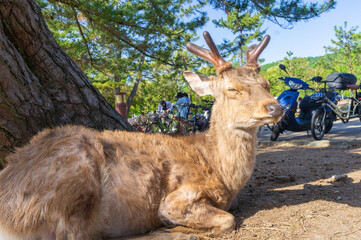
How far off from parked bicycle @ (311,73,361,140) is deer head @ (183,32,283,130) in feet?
21.1

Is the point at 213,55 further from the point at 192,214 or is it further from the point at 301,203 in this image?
the point at 301,203

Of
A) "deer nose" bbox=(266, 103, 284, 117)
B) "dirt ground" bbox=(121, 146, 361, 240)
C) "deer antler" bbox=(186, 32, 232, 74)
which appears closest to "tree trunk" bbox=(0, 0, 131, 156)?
"deer antler" bbox=(186, 32, 232, 74)

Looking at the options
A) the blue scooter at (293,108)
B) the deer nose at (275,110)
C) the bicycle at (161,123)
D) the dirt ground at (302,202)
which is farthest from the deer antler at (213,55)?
the bicycle at (161,123)

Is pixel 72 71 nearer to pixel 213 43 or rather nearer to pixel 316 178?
pixel 213 43

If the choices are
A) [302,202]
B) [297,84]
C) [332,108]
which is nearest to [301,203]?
[302,202]

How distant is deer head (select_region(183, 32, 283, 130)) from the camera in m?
2.76

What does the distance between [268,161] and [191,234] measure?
12.3 feet

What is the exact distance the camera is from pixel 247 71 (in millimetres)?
3182

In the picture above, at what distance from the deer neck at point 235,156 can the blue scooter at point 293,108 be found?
6.28 meters

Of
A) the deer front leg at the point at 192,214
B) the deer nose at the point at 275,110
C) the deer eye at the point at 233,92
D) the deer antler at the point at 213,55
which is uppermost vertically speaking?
the deer antler at the point at 213,55

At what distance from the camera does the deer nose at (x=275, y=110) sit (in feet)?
8.68

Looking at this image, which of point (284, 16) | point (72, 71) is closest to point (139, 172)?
point (72, 71)

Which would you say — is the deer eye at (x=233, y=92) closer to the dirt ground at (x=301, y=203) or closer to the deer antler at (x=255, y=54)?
the deer antler at (x=255, y=54)

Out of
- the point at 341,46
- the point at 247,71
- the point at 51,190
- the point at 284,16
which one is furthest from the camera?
the point at 341,46
